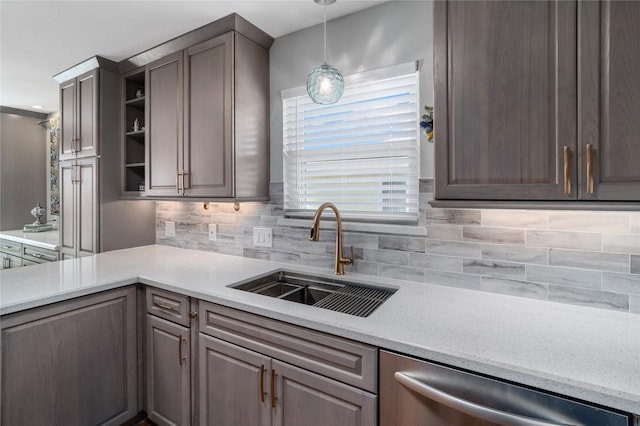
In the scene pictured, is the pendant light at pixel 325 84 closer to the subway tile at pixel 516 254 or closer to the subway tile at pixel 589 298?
the subway tile at pixel 516 254

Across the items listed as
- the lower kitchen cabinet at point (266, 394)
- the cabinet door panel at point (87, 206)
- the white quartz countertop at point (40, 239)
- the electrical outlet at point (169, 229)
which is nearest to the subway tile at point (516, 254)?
the lower kitchen cabinet at point (266, 394)

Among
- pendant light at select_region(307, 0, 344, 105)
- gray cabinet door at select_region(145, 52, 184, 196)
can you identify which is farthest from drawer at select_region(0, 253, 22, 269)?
pendant light at select_region(307, 0, 344, 105)

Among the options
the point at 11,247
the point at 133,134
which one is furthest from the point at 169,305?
the point at 11,247

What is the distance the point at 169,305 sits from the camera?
1.62 m

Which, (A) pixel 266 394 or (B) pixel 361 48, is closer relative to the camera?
(A) pixel 266 394

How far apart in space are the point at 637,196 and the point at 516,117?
0.41 m

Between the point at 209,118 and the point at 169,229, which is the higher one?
the point at 209,118

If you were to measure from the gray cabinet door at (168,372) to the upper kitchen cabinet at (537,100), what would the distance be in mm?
1427

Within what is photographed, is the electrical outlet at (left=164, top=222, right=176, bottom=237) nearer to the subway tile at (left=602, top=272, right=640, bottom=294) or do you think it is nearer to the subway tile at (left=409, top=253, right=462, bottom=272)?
the subway tile at (left=409, top=253, right=462, bottom=272)

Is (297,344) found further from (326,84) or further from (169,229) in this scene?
(169,229)

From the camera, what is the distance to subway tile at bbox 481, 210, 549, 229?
4.38 feet

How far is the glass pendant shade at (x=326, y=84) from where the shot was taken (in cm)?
152

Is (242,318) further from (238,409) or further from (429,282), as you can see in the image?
(429,282)

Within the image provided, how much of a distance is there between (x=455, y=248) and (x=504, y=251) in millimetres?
204
